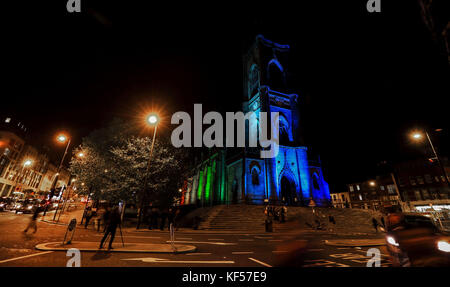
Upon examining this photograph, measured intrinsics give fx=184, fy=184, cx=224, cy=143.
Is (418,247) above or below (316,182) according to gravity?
below

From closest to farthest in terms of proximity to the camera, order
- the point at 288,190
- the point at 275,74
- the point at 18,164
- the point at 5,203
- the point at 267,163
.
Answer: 1. the point at 5,203
2. the point at 267,163
3. the point at 288,190
4. the point at 275,74
5. the point at 18,164

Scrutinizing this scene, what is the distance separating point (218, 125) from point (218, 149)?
20.7ft

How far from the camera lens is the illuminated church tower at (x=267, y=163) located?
31.1m

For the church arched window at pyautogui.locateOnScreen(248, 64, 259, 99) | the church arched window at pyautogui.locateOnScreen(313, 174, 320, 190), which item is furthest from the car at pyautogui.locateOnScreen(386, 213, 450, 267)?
the church arched window at pyautogui.locateOnScreen(248, 64, 259, 99)

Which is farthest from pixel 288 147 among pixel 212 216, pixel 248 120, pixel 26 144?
pixel 26 144

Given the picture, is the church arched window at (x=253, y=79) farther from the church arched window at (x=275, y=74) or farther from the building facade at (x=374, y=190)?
the building facade at (x=374, y=190)

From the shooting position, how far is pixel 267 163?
3200 centimetres

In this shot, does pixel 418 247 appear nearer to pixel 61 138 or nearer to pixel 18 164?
pixel 61 138

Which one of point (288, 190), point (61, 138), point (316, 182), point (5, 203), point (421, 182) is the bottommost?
point (5, 203)

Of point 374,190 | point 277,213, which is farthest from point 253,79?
point 374,190

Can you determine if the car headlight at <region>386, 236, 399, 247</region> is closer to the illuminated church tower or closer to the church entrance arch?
the illuminated church tower

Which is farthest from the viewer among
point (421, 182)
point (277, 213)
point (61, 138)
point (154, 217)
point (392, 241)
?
point (421, 182)

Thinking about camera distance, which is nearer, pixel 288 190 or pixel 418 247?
pixel 418 247
